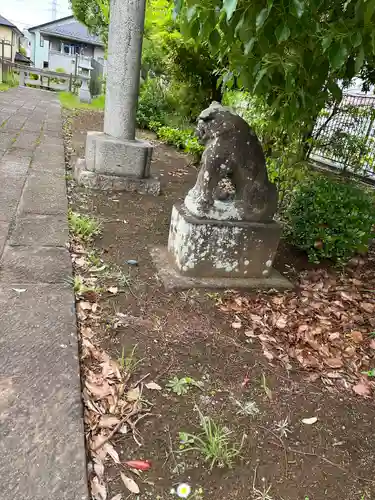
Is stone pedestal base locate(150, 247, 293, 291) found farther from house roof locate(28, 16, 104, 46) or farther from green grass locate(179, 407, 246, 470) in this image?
house roof locate(28, 16, 104, 46)

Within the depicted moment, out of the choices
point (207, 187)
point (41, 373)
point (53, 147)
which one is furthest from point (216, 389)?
point (53, 147)

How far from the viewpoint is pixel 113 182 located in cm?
466

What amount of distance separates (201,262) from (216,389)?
1.09 m

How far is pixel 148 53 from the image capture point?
908 centimetres

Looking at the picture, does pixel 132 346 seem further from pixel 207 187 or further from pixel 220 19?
pixel 220 19

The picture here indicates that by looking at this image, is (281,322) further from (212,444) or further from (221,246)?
(212,444)

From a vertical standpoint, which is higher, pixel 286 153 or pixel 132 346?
pixel 286 153

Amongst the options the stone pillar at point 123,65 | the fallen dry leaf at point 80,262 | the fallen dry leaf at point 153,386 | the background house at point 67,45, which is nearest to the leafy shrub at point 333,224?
the fallen dry leaf at point 80,262

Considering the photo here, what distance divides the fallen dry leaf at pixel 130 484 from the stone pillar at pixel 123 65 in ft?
13.9

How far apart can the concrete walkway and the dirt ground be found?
7.6 inches

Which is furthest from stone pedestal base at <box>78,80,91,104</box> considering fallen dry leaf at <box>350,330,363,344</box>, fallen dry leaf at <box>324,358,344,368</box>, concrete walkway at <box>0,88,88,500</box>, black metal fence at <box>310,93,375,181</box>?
fallen dry leaf at <box>324,358,344,368</box>

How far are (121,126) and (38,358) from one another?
3.73m

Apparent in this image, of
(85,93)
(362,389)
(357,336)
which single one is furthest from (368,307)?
(85,93)

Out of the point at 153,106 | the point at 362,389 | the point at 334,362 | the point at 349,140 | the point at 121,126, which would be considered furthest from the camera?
the point at 153,106
